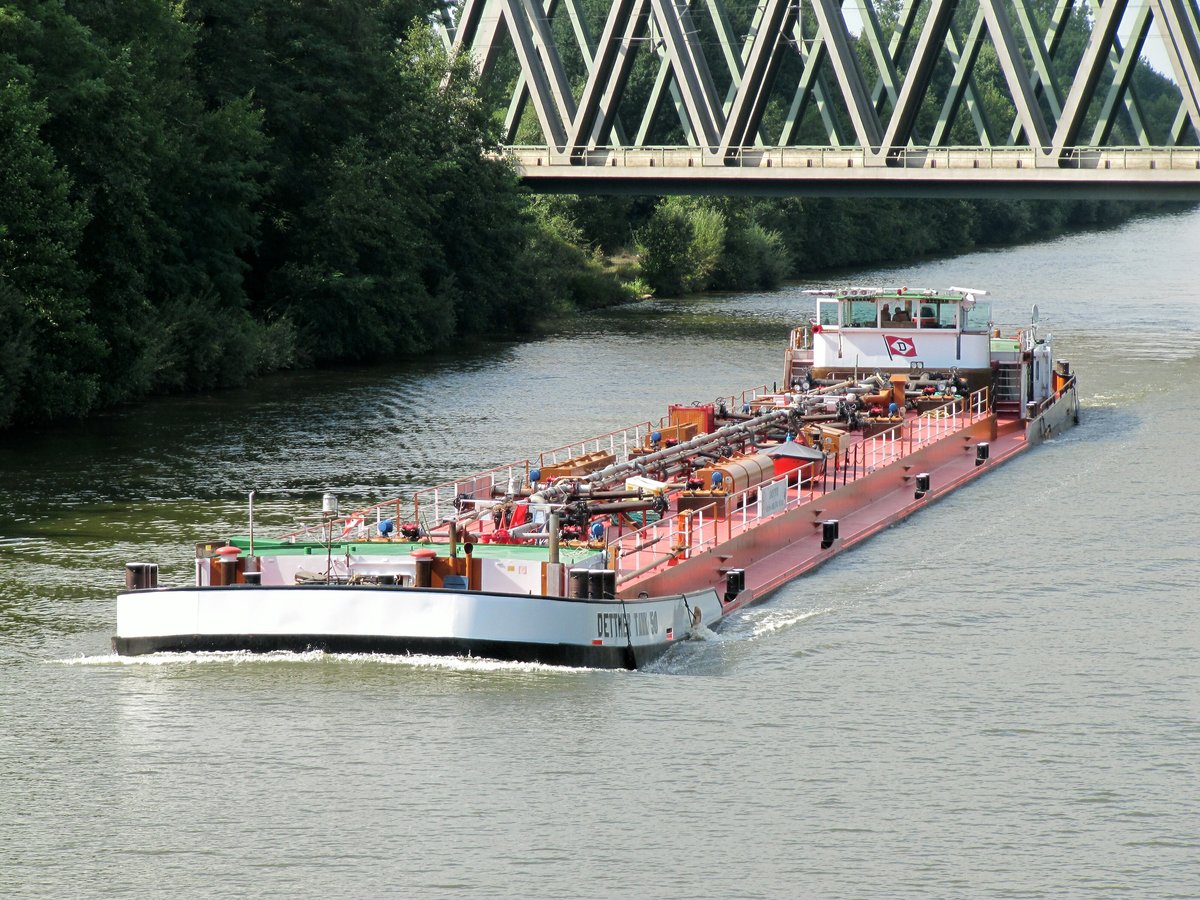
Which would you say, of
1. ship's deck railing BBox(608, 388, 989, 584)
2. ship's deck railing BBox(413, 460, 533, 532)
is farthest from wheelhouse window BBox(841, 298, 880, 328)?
ship's deck railing BBox(413, 460, 533, 532)

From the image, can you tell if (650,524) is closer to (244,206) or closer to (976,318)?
(976,318)

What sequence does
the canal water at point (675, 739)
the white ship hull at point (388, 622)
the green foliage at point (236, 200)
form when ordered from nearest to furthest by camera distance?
the canal water at point (675, 739), the white ship hull at point (388, 622), the green foliage at point (236, 200)

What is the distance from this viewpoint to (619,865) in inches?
671

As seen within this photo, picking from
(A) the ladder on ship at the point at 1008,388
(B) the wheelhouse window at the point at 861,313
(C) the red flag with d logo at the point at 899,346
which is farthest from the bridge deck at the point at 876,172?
(B) the wheelhouse window at the point at 861,313

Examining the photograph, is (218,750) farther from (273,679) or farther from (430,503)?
(430,503)

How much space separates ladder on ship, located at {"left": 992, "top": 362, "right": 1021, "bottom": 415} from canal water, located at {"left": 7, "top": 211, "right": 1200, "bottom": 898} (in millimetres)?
9329

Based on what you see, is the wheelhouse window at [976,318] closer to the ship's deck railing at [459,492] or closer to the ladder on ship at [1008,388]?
the ladder on ship at [1008,388]

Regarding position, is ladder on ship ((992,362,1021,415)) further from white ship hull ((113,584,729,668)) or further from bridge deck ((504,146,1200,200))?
white ship hull ((113,584,729,668))

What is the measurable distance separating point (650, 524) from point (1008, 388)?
741 inches

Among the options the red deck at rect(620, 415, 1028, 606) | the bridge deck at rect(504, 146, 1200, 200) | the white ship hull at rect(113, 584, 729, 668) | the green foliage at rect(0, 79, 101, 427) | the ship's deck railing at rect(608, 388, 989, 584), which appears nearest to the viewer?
the white ship hull at rect(113, 584, 729, 668)

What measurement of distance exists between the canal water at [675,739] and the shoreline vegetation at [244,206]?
32.3 ft

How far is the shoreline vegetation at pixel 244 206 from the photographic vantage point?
42.3 metres

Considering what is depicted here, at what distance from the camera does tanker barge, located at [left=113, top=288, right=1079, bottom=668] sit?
21.9m

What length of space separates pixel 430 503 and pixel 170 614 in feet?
36.9
